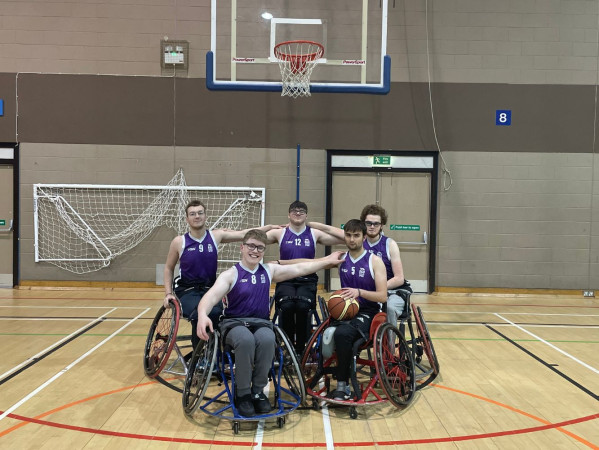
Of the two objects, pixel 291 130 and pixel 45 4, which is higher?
pixel 45 4

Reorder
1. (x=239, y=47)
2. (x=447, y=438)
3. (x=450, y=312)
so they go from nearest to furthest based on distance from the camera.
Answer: (x=447, y=438) < (x=450, y=312) < (x=239, y=47)

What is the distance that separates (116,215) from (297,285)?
4.70m

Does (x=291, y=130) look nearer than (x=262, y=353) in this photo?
No

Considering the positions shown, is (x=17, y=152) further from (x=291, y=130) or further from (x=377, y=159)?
(x=377, y=159)

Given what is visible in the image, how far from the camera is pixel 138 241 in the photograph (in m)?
8.18

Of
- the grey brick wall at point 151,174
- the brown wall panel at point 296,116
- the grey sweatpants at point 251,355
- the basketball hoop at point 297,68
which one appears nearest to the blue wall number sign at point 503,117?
the brown wall panel at point 296,116

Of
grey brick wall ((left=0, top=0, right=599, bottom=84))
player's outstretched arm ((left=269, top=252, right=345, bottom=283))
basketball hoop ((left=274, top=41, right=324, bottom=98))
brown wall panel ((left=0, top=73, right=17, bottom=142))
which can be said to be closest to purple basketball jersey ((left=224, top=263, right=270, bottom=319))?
player's outstretched arm ((left=269, top=252, right=345, bottom=283))

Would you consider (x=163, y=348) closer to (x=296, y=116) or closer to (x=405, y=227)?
(x=296, y=116)

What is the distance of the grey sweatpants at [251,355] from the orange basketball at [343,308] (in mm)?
466

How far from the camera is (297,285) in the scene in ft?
14.1

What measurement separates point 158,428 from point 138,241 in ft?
17.4

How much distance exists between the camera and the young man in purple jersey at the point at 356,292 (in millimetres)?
3479

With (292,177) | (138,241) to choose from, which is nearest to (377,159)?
(292,177)

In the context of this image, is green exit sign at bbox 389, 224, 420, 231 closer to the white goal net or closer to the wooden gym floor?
the white goal net
